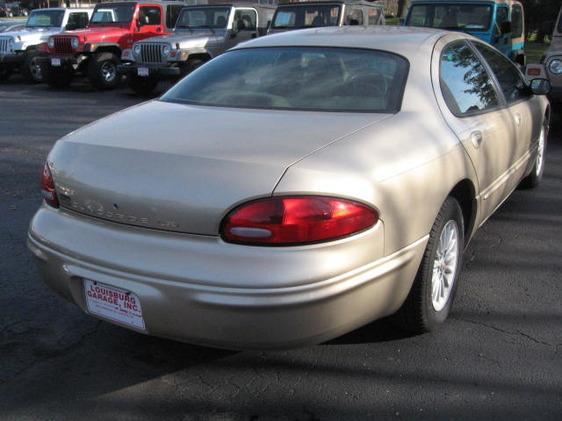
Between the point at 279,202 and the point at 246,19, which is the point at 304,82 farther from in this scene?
the point at 246,19

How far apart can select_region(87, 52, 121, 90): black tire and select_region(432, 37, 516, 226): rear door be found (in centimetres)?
1166

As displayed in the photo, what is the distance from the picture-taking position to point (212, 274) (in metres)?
2.32

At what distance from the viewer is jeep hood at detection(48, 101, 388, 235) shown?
239 centimetres

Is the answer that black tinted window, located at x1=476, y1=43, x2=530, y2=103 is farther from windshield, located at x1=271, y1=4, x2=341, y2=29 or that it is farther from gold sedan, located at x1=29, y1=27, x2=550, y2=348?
windshield, located at x1=271, y1=4, x2=341, y2=29

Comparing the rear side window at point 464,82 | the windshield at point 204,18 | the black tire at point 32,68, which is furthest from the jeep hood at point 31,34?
the rear side window at point 464,82

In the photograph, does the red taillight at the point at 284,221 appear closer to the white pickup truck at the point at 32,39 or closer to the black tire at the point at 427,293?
the black tire at the point at 427,293

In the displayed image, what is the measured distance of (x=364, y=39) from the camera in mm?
3641

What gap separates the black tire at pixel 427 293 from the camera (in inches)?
115

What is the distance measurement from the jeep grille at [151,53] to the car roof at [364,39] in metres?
9.15

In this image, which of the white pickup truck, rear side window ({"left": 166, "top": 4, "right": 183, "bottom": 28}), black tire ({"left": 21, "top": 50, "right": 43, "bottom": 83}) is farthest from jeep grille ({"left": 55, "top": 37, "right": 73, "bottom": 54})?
rear side window ({"left": 166, "top": 4, "right": 183, "bottom": 28})

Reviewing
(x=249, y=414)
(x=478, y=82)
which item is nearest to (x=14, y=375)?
(x=249, y=414)

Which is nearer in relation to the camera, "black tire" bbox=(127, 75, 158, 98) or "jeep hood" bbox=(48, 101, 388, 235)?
"jeep hood" bbox=(48, 101, 388, 235)

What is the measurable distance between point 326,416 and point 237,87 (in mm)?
1865

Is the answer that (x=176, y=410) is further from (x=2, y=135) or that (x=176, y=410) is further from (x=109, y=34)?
(x=109, y=34)
